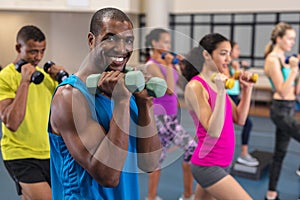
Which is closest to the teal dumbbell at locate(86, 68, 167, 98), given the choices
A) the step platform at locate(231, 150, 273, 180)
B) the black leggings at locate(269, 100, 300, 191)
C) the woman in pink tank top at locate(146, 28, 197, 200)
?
the woman in pink tank top at locate(146, 28, 197, 200)

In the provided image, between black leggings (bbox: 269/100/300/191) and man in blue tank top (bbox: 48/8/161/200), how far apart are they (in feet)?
6.40

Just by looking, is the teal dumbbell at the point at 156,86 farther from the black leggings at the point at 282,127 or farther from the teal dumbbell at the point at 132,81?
the black leggings at the point at 282,127

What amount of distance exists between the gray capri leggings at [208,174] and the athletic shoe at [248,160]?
1.83 metres

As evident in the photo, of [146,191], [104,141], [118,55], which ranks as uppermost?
[118,55]

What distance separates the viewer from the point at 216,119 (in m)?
1.94

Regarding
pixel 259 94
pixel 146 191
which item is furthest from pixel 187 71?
pixel 259 94

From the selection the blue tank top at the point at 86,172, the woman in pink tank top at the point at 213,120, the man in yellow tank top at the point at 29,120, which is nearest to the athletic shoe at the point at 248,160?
the woman in pink tank top at the point at 213,120

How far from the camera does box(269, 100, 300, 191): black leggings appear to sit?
9.64ft

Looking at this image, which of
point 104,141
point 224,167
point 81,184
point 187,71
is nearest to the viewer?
point 104,141

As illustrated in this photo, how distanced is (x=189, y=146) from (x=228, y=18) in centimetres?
547

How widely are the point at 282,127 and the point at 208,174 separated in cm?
A: 120

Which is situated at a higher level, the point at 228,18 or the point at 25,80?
the point at 228,18

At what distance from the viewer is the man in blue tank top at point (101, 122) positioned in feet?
3.59

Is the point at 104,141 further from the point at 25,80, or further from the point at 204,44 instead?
the point at 204,44
